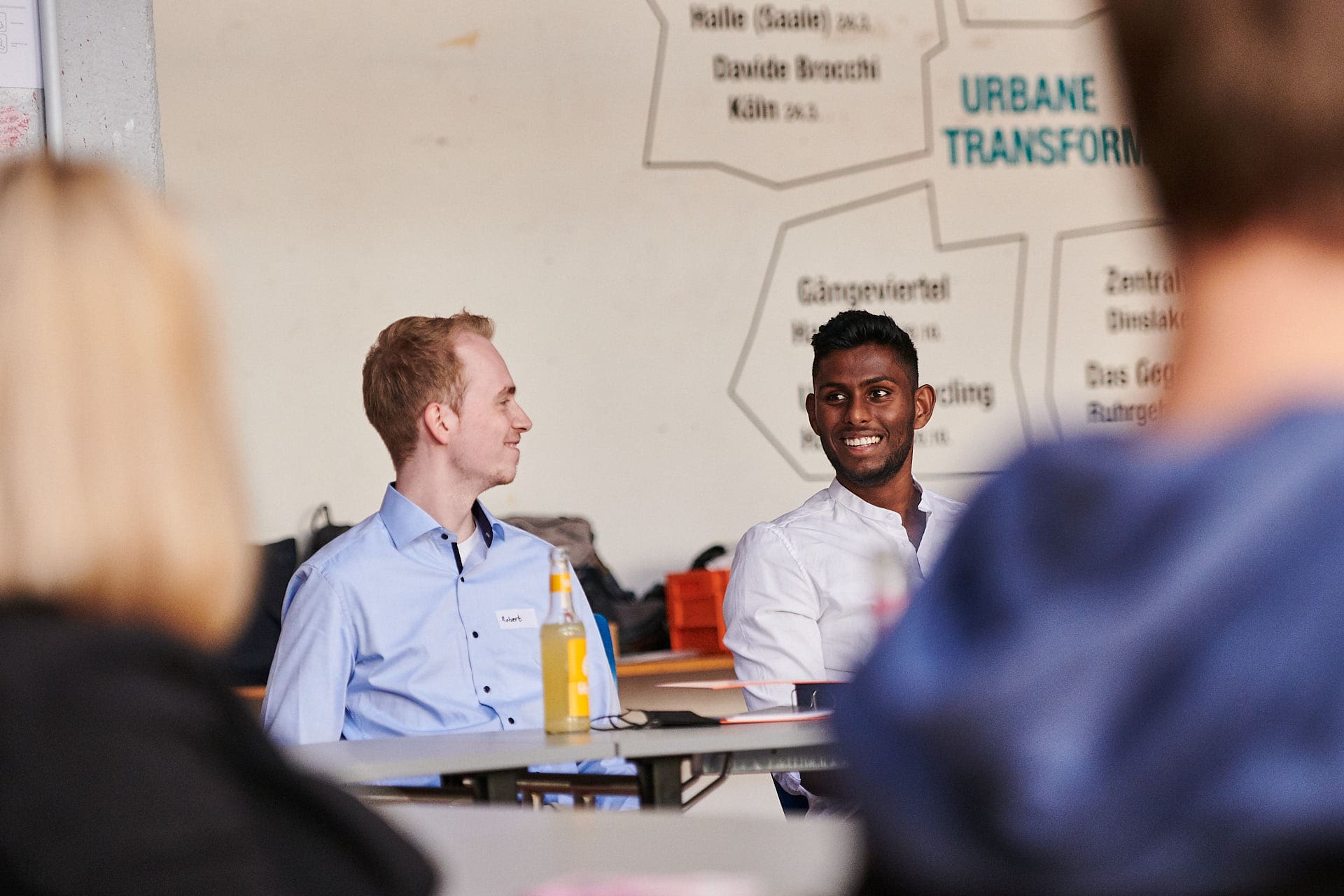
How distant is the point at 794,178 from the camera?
492 centimetres

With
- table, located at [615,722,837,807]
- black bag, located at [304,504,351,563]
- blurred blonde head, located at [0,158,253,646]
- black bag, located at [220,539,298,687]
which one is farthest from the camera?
black bag, located at [304,504,351,563]

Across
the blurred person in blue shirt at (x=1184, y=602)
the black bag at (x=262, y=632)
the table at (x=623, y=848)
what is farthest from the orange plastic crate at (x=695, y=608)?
the blurred person in blue shirt at (x=1184, y=602)

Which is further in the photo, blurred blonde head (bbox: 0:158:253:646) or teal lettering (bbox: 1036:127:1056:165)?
teal lettering (bbox: 1036:127:1056:165)

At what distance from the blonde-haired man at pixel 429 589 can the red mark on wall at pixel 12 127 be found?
104 centimetres

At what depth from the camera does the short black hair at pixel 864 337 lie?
11.9 ft

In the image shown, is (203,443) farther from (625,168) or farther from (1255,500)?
(625,168)

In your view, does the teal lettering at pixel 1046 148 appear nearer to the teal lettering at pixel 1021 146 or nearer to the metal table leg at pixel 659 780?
the teal lettering at pixel 1021 146

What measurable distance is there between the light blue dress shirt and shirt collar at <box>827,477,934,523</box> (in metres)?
0.74

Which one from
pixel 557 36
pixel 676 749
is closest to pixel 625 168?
pixel 557 36

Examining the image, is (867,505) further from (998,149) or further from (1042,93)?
(1042,93)

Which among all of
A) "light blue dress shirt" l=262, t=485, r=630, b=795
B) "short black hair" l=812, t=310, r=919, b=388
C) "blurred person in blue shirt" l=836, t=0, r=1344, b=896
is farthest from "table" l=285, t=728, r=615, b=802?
"blurred person in blue shirt" l=836, t=0, r=1344, b=896

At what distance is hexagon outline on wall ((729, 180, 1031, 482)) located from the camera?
483 centimetres

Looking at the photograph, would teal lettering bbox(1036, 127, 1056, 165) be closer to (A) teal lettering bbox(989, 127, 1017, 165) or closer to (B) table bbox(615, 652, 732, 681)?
(A) teal lettering bbox(989, 127, 1017, 165)

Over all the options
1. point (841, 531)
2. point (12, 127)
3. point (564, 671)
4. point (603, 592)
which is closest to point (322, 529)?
point (603, 592)
